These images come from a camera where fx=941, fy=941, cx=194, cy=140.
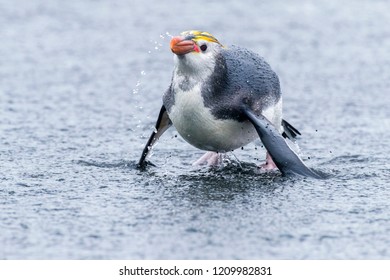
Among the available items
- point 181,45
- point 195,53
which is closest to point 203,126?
point 195,53

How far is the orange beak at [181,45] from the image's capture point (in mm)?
7238

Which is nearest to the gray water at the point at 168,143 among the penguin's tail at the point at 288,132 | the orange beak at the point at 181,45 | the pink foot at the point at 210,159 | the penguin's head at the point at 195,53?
the pink foot at the point at 210,159

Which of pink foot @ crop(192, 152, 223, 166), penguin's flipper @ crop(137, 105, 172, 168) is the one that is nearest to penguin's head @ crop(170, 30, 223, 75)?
penguin's flipper @ crop(137, 105, 172, 168)

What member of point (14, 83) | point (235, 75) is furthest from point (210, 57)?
point (14, 83)

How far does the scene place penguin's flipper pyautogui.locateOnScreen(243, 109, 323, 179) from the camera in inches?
294

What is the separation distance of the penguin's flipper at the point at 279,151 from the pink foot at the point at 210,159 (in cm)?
90

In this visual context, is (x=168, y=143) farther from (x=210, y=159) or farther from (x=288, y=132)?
(x=288, y=132)

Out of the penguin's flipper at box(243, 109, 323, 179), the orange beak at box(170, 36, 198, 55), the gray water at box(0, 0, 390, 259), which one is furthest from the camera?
the penguin's flipper at box(243, 109, 323, 179)

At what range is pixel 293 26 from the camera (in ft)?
51.7

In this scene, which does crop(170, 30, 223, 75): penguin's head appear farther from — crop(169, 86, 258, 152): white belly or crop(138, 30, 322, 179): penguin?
crop(169, 86, 258, 152): white belly

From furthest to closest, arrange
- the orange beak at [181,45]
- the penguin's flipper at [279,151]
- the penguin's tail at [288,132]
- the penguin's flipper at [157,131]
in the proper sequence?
the penguin's tail at [288,132] < the penguin's flipper at [157,131] < the penguin's flipper at [279,151] < the orange beak at [181,45]

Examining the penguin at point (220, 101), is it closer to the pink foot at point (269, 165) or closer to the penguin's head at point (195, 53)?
the penguin's head at point (195, 53)

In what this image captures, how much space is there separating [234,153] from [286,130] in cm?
54
